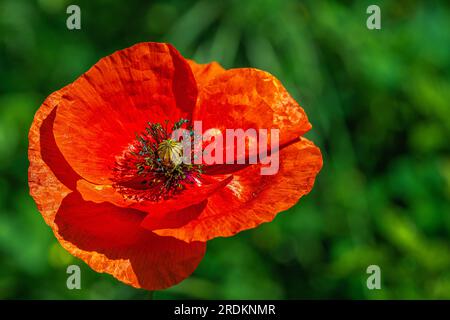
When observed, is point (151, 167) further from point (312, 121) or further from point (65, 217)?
point (312, 121)

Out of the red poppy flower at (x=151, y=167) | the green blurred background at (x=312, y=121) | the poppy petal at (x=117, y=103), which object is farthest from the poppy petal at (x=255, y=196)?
the green blurred background at (x=312, y=121)

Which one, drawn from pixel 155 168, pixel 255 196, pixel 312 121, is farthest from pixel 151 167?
pixel 312 121

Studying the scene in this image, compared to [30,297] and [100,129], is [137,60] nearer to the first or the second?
[100,129]

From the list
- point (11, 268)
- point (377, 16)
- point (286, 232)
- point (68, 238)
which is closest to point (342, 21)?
point (377, 16)

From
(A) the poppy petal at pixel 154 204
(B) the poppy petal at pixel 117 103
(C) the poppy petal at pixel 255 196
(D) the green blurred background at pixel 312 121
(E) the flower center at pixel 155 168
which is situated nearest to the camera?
(C) the poppy petal at pixel 255 196

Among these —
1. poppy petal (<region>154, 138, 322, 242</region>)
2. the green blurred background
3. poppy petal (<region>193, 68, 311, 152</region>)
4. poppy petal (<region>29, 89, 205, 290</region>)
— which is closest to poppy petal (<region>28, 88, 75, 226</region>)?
poppy petal (<region>29, 89, 205, 290</region>)

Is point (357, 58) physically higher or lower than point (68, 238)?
higher

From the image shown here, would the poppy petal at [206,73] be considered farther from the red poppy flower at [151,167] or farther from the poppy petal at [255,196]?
the poppy petal at [255,196]
